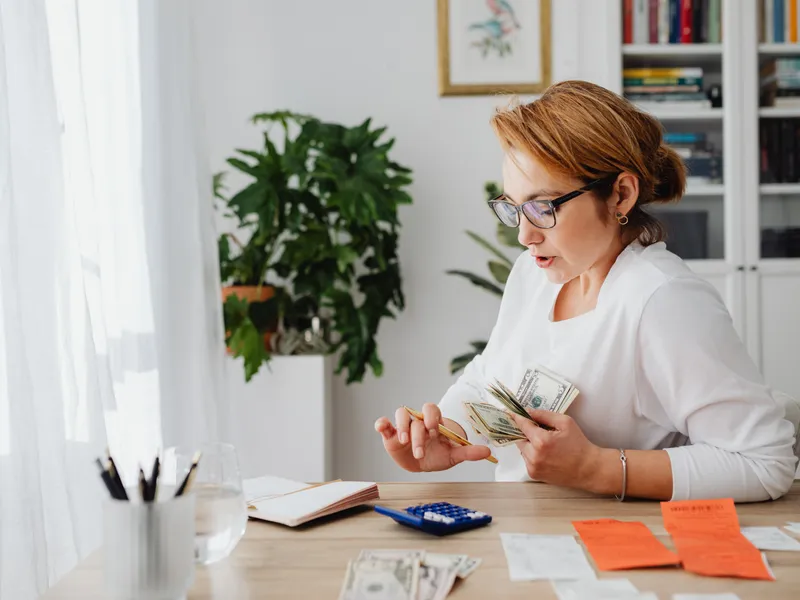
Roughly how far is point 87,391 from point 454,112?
7.17 ft

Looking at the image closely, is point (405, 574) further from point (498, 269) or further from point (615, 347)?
point (498, 269)

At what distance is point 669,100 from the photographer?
314 cm

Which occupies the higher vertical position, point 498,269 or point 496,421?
point 498,269

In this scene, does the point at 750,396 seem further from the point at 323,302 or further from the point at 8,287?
the point at 323,302

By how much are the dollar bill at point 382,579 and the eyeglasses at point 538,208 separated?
27.9 inches

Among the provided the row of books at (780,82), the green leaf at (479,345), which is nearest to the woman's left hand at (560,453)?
the green leaf at (479,345)

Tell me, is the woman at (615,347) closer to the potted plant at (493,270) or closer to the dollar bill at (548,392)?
the dollar bill at (548,392)

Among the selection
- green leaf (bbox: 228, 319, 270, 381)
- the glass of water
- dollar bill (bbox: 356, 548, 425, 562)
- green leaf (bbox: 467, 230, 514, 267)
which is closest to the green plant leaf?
green leaf (bbox: 467, 230, 514, 267)

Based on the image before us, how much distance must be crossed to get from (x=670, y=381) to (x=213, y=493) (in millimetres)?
772

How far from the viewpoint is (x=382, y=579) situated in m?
0.91

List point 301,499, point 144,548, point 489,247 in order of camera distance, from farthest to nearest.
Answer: point 489,247 < point 301,499 < point 144,548

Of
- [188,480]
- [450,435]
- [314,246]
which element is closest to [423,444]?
[450,435]

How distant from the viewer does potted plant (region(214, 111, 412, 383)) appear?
9.75ft

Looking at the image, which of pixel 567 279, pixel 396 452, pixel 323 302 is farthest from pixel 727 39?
pixel 396 452
